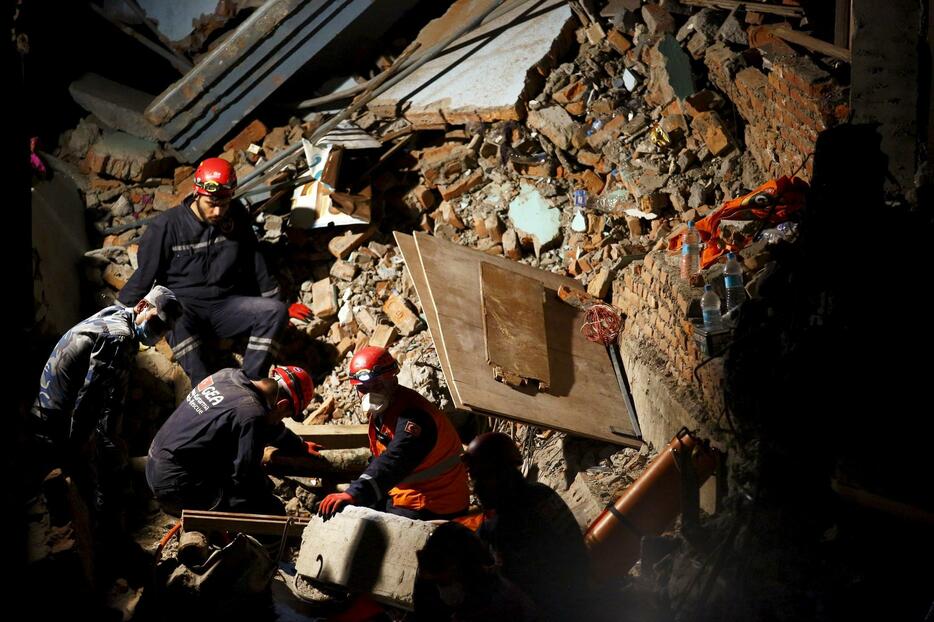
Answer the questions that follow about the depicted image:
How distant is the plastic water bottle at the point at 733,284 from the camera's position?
16.2ft

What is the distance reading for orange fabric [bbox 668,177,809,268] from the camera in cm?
539

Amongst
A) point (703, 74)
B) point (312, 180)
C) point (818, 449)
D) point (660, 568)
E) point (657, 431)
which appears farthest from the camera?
point (312, 180)

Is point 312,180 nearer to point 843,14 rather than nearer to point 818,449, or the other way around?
point 843,14

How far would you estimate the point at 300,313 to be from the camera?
297 inches

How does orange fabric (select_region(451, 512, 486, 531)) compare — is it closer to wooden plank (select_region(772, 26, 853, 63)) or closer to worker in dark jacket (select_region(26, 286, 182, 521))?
worker in dark jacket (select_region(26, 286, 182, 521))

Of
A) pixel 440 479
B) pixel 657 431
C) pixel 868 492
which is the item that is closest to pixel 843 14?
pixel 657 431

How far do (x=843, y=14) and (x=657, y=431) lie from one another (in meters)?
3.28

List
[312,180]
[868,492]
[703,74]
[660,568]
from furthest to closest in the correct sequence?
[312,180]
[703,74]
[660,568]
[868,492]

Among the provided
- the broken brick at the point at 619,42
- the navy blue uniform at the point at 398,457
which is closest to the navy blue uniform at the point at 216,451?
the navy blue uniform at the point at 398,457

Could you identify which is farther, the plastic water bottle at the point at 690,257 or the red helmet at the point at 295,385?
the red helmet at the point at 295,385

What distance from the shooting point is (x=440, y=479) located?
17.7 feet

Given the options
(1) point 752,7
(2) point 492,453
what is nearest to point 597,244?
(1) point 752,7

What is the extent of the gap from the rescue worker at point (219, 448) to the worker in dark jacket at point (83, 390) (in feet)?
1.75

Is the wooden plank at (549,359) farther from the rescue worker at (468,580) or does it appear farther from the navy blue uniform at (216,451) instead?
the rescue worker at (468,580)
